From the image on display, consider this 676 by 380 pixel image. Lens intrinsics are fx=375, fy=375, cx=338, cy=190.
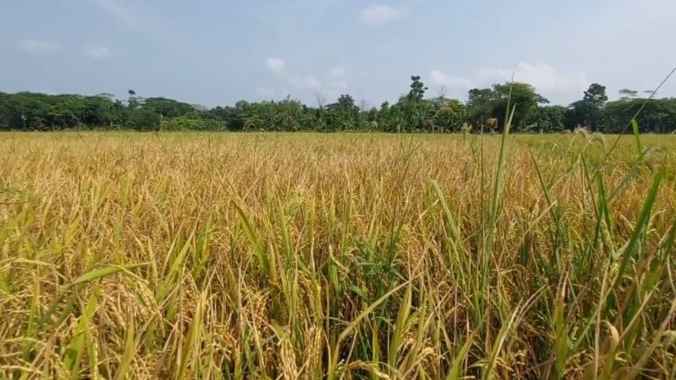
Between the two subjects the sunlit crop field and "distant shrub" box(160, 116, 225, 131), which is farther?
"distant shrub" box(160, 116, 225, 131)

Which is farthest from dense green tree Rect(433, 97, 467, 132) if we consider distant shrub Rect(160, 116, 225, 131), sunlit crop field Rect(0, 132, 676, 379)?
distant shrub Rect(160, 116, 225, 131)

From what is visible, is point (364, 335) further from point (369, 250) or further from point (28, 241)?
point (28, 241)

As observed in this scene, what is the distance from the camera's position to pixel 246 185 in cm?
183

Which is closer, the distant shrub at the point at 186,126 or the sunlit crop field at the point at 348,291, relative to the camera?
the sunlit crop field at the point at 348,291

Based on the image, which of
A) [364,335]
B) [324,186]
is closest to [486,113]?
[324,186]

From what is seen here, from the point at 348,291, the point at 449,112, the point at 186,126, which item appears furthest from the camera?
the point at 186,126

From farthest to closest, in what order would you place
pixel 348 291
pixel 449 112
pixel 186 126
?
pixel 186 126
pixel 449 112
pixel 348 291

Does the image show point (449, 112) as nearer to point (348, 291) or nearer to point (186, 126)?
point (348, 291)

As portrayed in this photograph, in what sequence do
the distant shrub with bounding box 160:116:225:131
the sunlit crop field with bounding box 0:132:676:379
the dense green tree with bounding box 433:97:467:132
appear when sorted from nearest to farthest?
1. the sunlit crop field with bounding box 0:132:676:379
2. the dense green tree with bounding box 433:97:467:132
3. the distant shrub with bounding box 160:116:225:131

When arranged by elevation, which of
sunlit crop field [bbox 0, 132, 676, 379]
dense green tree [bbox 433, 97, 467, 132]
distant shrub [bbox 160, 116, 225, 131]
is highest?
distant shrub [bbox 160, 116, 225, 131]

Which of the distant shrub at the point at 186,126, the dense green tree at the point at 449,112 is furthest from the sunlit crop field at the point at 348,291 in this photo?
the distant shrub at the point at 186,126

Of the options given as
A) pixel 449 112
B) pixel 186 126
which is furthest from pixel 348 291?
pixel 186 126

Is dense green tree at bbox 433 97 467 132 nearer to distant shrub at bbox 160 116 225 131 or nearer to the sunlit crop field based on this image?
the sunlit crop field

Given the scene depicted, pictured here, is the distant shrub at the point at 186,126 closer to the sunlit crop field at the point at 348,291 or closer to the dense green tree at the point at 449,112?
the dense green tree at the point at 449,112
